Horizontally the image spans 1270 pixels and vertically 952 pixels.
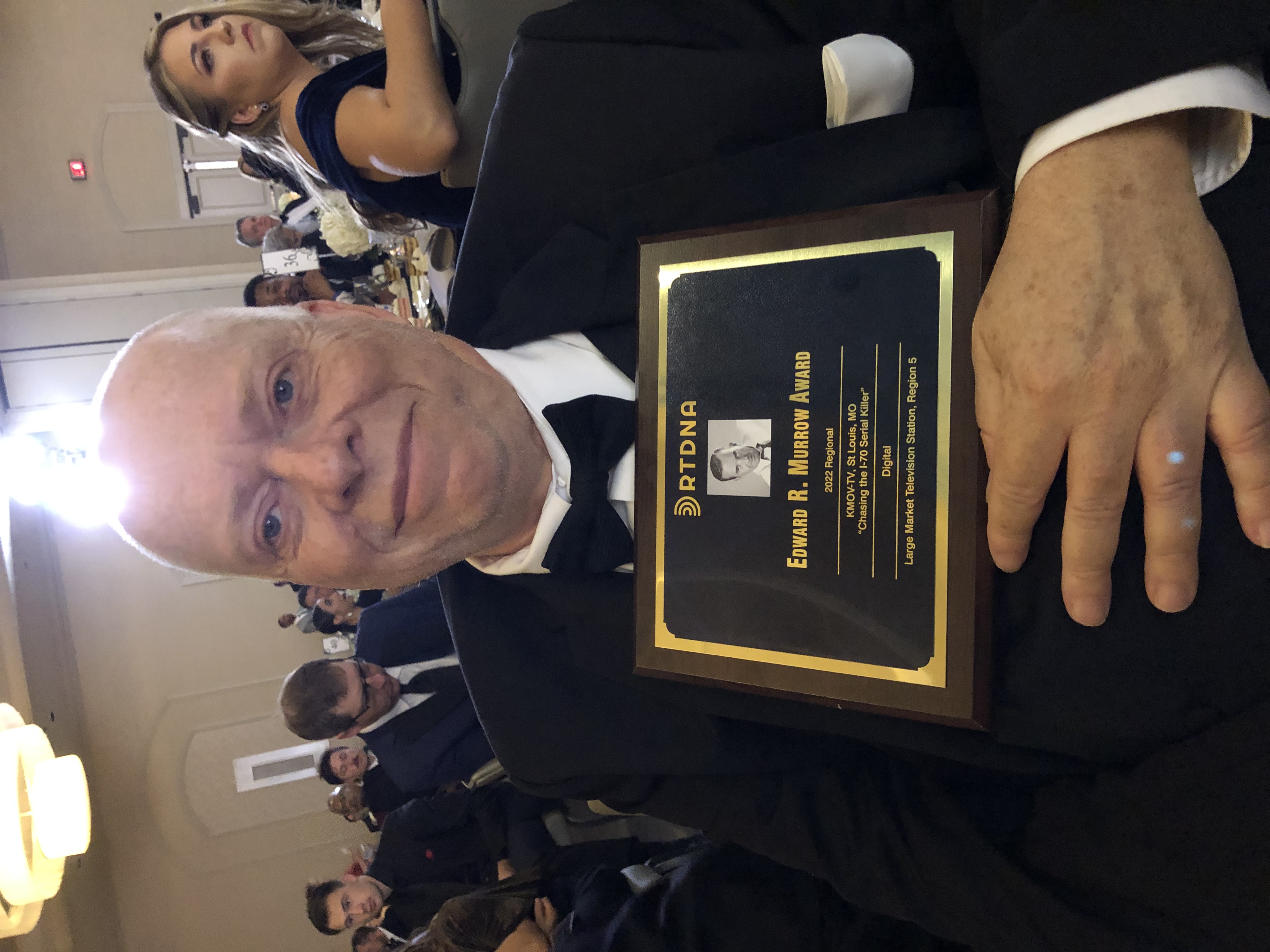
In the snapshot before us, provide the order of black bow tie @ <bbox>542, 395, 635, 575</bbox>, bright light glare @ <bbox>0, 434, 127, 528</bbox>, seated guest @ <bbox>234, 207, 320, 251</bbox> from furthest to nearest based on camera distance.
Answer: bright light glare @ <bbox>0, 434, 127, 528</bbox> → seated guest @ <bbox>234, 207, 320, 251</bbox> → black bow tie @ <bbox>542, 395, 635, 575</bbox>

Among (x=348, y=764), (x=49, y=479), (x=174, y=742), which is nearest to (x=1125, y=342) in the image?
(x=348, y=764)

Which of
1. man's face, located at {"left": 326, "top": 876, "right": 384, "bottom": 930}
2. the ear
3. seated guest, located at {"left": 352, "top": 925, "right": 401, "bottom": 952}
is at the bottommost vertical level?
seated guest, located at {"left": 352, "top": 925, "right": 401, "bottom": 952}

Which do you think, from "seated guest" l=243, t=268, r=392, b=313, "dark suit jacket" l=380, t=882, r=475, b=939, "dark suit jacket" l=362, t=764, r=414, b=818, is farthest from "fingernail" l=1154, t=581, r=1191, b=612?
"seated guest" l=243, t=268, r=392, b=313

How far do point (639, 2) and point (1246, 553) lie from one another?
0.98 meters

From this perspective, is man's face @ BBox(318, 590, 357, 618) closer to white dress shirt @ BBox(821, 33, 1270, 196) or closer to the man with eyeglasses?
the man with eyeglasses

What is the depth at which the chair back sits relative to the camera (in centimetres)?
136

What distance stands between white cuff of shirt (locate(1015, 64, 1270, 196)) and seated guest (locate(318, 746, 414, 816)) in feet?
11.8

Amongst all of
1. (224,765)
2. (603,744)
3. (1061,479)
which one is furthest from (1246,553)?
(224,765)

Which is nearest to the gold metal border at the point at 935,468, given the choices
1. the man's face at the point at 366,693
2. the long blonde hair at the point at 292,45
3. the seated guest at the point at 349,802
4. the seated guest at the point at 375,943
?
the long blonde hair at the point at 292,45

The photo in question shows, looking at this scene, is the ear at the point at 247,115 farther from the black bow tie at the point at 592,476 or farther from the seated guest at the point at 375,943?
the seated guest at the point at 375,943

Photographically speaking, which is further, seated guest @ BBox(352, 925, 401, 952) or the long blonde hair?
seated guest @ BBox(352, 925, 401, 952)

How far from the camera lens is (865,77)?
0.88m

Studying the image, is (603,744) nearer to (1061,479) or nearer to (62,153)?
(1061,479)

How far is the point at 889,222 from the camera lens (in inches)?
28.5
